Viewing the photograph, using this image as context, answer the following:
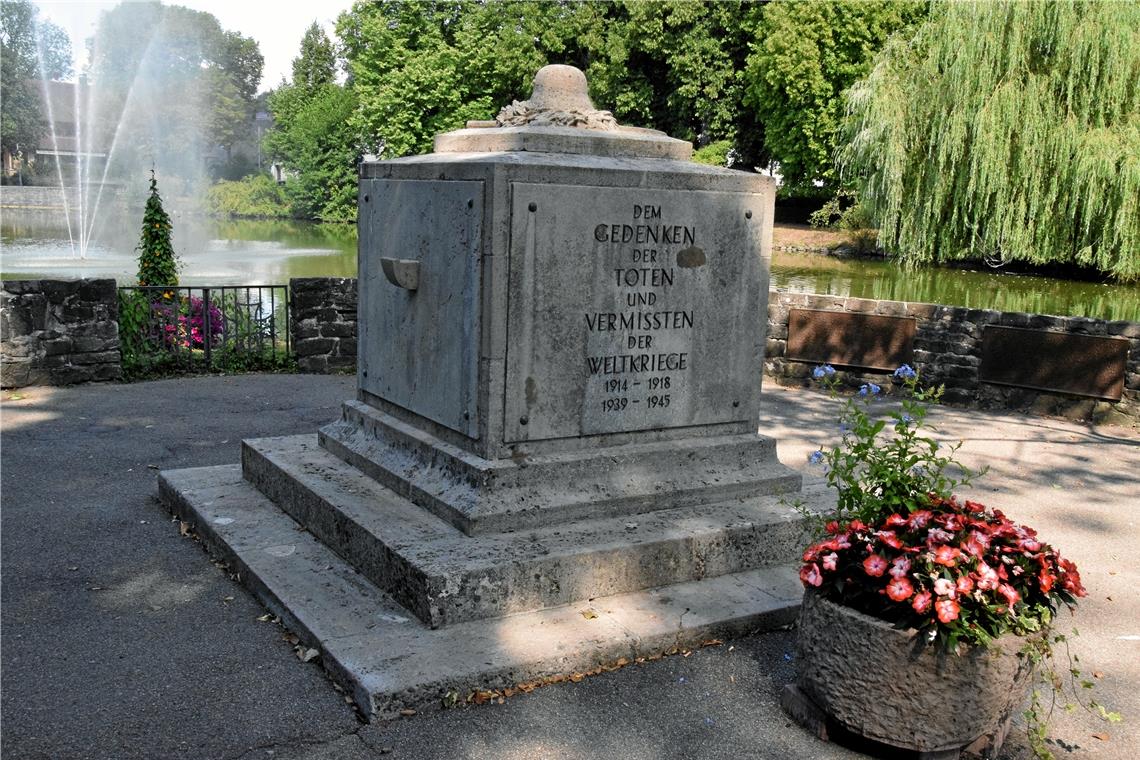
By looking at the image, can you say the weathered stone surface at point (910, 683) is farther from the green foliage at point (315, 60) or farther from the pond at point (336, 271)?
the green foliage at point (315, 60)

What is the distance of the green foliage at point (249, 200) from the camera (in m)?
63.8

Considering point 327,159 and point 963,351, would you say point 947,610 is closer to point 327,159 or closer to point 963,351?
point 963,351

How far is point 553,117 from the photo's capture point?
5652mm

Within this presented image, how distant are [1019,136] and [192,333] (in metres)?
17.3

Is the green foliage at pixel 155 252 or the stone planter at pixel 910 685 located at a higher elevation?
the green foliage at pixel 155 252

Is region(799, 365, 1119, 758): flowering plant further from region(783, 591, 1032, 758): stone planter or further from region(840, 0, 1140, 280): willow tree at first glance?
region(840, 0, 1140, 280): willow tree

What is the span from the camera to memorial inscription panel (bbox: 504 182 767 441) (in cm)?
510

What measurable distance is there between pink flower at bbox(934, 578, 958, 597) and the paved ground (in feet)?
2.62

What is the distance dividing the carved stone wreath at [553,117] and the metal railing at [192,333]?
6024 millimetres

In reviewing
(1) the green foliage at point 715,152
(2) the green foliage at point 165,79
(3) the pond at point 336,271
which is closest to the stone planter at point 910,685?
(3) the pond at point 336,271

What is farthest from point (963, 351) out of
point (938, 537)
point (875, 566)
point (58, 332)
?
point (58, 332)

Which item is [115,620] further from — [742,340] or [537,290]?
[742,340]

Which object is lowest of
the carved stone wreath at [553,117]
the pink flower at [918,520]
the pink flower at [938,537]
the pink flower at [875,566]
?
the pink flower at [875,566]

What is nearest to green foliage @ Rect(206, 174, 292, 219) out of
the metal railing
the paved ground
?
the metal railing
